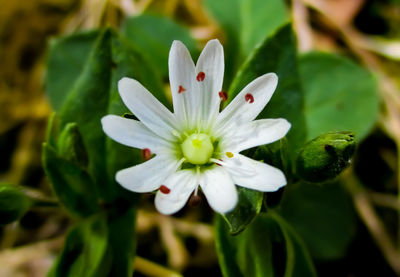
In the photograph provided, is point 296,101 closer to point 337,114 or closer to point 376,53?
point 337,114

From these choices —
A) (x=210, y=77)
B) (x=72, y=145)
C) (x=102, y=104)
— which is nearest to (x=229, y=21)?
(x=102, y=104)

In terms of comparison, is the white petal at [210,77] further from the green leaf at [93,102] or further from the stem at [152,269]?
the stem at [152,269]

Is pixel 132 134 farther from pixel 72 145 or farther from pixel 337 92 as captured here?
pixel 337 92

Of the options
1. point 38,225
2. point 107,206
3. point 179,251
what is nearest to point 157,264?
point 179,251

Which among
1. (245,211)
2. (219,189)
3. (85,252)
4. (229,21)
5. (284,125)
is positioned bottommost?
(85,252)

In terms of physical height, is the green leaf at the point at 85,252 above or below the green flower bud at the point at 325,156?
below

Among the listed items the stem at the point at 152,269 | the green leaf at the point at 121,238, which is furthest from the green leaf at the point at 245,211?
the stem at the point at 152,269
